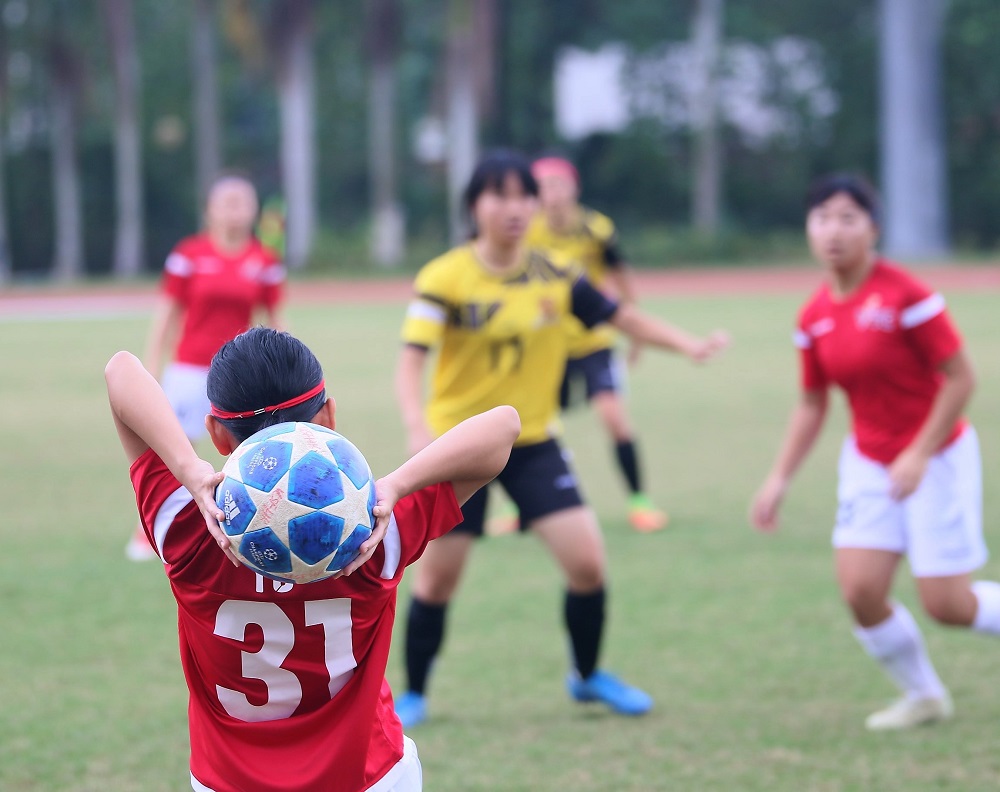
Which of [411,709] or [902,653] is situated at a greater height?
[902,653]

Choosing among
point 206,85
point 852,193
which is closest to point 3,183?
point 206,85

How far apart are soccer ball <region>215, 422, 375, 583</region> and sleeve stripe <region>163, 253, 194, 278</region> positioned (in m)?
6.05

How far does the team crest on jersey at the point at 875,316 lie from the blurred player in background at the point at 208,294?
14.0ft

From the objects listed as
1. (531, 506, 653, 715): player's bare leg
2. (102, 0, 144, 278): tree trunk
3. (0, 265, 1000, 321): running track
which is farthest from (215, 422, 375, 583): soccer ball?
(102, 0, 144, 278): tree trunk

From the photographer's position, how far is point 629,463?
880 cm

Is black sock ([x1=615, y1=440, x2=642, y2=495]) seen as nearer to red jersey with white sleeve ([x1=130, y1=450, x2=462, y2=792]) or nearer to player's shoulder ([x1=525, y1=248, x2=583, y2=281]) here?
player's shoulder ([x1=525, y1=248, x2=583, y2=281])

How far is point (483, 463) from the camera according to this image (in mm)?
2602

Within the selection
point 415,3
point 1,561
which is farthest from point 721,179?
point 1,561

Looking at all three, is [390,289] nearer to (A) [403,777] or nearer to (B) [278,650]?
(A) [403,777]

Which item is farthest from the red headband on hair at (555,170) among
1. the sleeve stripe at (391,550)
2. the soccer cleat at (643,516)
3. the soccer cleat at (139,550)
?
the sleeve stripe at (391,550)

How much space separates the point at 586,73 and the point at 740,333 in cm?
2812

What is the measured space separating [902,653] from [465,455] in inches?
111

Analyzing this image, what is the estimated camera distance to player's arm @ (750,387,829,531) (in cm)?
514

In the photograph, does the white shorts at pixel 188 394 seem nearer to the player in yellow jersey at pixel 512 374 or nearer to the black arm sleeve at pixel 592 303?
Result: the player in yellow jersey at pixel 512 374
